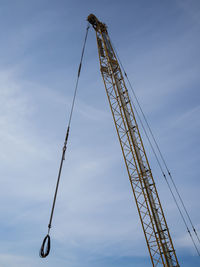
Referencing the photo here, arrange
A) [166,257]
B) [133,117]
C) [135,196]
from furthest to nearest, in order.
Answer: [133,117]
[135,196]
[166,257]

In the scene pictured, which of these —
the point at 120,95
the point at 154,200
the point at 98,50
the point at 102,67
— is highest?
the point at 98,50

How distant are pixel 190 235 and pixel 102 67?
23792mm

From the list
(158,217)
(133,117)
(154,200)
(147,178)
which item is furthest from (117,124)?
(158,217)

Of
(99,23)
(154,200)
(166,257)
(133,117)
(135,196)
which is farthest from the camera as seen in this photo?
(99,23)

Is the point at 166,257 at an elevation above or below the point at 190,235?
below

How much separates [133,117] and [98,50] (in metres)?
11.4

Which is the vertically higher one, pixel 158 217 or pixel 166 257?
pixel 158 217

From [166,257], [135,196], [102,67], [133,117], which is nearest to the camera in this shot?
[166,257]

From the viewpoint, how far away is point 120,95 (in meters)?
26.5

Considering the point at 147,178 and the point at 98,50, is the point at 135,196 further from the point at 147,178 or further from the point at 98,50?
the point at 98,50

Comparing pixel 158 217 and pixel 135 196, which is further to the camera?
pixel 135 196

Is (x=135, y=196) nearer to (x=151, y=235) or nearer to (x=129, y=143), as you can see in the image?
(x=151, y=235)

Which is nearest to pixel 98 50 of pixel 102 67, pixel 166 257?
pixel 102 67

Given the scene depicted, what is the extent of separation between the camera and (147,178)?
23.3 m
